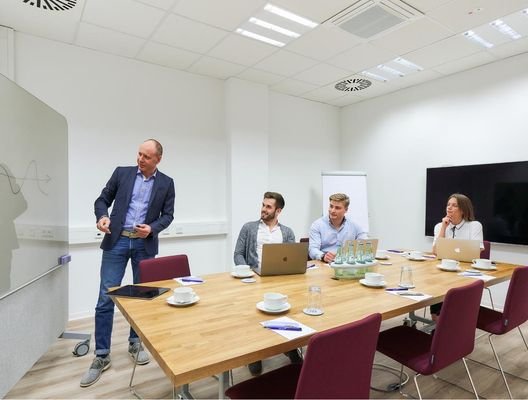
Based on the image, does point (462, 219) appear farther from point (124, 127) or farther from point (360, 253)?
point (124, 127)

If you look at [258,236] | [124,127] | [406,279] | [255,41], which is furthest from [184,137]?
[406,279]

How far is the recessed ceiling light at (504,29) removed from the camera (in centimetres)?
337

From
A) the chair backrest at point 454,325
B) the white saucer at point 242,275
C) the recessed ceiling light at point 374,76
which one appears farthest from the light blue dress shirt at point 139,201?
the recessed ceiling light at point 374,76

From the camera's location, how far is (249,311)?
5.34 ft

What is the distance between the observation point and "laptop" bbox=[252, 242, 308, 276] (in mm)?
2291

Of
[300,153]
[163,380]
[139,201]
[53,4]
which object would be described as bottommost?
[163,380]

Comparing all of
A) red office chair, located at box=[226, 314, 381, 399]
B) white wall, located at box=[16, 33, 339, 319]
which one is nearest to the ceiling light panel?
white wall, located at box=[16, 33, 339, 319]

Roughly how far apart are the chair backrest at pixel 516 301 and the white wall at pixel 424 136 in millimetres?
2070

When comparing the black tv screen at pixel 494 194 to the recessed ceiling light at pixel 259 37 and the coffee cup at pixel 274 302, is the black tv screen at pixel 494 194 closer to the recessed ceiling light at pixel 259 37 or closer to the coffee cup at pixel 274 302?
the recessed ceiling light at pixel 259 37

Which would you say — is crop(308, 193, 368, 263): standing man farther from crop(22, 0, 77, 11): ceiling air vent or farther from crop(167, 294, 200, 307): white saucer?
crop(22, 0, 77, 11): ceiling air vent

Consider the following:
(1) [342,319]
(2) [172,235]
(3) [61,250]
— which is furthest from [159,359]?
(2) [172,235]

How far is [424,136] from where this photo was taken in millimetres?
4953

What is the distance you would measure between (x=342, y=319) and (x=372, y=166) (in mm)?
4557

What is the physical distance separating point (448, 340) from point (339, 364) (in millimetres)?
884
